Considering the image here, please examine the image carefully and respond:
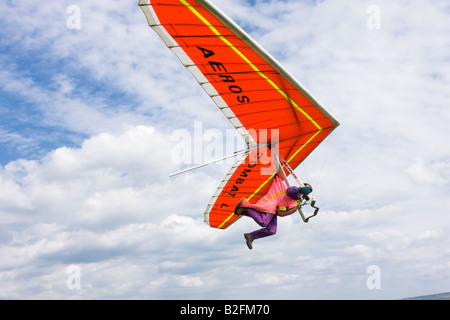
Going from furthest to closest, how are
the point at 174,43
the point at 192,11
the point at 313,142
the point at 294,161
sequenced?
the point at 294,161, the point at 313,142, the point at 174,43, the point at 192,11

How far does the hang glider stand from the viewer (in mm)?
9086

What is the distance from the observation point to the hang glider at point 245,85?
29.8 feet

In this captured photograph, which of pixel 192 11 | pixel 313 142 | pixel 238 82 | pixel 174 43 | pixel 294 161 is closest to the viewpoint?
pixel 192 11

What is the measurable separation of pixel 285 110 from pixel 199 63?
2517mm

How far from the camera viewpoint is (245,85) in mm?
10195

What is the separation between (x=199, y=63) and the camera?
9875mm

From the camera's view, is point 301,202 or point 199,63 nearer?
point 199,63

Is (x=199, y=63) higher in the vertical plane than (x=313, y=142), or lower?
higher
